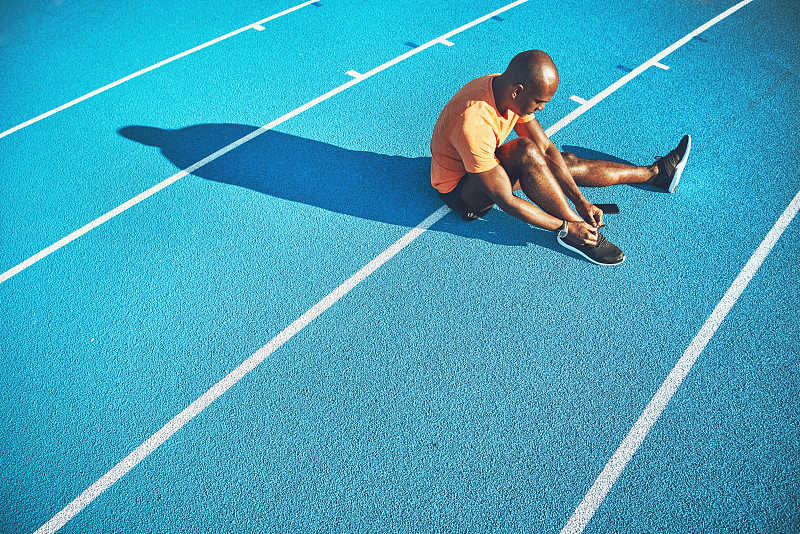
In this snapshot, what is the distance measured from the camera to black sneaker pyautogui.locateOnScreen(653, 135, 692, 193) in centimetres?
429

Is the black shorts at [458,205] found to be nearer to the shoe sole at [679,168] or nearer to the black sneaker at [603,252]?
the black sneaker at [603,252]

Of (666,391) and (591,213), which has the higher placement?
(591,213)

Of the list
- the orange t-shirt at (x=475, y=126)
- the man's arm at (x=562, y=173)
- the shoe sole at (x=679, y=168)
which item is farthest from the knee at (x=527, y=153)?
the shoe sole at (x=679, y=168)

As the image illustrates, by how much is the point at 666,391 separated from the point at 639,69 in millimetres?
4684

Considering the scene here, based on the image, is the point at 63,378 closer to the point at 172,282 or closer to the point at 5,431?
the point at 5,431

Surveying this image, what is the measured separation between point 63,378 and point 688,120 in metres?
6.41

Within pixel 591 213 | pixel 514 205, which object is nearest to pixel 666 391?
pixel 591 213

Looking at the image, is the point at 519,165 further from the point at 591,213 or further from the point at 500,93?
the point at 591,213

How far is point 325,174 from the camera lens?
15.3 ft

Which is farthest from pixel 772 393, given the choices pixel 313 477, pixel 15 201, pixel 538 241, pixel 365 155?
pixel 15 201

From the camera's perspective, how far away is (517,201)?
11.6 feet

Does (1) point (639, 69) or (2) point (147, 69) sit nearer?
(1) point (639, 69)

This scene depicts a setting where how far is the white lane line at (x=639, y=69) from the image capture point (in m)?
5.23

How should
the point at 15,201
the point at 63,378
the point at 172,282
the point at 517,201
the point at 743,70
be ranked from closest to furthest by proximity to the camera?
the point at 63,378
the point at 517,201
the point at 172,282
the point at 15,201
the point at 743,70
